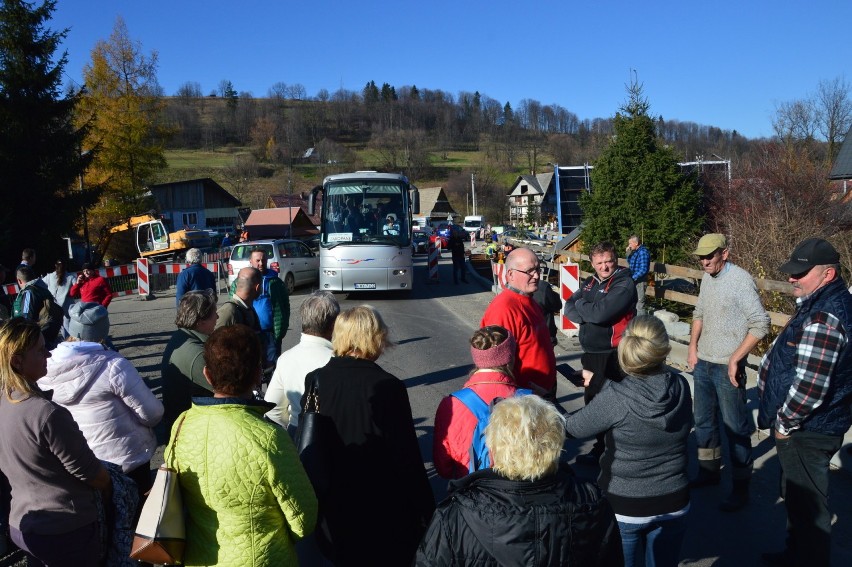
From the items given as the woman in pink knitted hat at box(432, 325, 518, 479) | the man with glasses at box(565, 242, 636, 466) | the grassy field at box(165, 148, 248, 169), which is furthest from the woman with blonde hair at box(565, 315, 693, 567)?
the grassy field at box(165, 148, 248, 169)

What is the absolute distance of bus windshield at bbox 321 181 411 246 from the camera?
18.0 m

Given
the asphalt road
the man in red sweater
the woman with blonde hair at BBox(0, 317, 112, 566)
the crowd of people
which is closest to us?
the crowd of people

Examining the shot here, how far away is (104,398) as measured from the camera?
362 cm

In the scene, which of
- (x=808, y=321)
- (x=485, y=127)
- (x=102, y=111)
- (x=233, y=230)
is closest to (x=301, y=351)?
(x=808, y=321)

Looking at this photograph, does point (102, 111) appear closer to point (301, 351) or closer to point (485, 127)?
point (301, 351)

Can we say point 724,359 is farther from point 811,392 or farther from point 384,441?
point 384,441

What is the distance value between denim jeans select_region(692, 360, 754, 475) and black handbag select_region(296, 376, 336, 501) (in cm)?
304

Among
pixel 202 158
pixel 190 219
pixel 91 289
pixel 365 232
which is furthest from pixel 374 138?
pixel 91 289

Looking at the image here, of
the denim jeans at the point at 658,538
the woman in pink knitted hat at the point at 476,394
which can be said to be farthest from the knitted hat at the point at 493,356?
the denim jeans at the point at 658,538

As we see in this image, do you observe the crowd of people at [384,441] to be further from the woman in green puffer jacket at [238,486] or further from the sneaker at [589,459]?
the sneaker at [589,459]

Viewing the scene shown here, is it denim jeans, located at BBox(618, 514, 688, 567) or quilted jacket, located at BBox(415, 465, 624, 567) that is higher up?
quilted jacket, located at BBox(415, 465, 624, 567)

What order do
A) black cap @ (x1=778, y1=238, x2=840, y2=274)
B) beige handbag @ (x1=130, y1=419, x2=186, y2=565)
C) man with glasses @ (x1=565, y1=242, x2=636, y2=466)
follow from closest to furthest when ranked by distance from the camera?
beige handbag @ (x1=130, y1=419, x2=186, y2=565), black cap @ (x1=778, y1=238, x2=840, y2=274), man with glasses @ (x1=565, y1=242, x2=636, y2=466)

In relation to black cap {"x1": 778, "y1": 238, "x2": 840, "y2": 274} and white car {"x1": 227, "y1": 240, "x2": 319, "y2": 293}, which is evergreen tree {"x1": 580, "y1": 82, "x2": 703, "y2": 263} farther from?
black cap {"x1": 778, "y1": 238, "x2": 840, "y2": 274}

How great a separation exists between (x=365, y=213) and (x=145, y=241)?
2400cm
